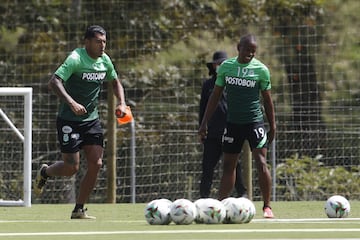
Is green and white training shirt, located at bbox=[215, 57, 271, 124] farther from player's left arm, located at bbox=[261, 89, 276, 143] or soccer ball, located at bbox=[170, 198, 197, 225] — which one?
soccer ball, located at bbox=[170, 198, 197, 225]

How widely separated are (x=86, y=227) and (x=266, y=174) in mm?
2916

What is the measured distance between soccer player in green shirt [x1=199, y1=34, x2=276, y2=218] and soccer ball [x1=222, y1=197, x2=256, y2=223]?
1686 millimetres

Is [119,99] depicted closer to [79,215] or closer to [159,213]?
[79,215]

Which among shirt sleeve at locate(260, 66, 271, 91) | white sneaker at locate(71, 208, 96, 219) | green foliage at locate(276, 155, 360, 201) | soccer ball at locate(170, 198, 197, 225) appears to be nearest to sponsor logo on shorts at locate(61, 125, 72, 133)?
white sneaker at locate(71, 208, 96, 219)

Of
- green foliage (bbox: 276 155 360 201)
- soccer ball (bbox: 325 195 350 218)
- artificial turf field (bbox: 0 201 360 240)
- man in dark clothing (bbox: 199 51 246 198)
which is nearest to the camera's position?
artificial turf field (bbox: 0 201 360 240)

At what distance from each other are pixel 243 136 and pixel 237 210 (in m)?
2.25

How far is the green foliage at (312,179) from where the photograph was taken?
2092 cm

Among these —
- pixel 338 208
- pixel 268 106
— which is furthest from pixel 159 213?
pixel 268 106

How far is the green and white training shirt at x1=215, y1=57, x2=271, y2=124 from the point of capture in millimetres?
12570

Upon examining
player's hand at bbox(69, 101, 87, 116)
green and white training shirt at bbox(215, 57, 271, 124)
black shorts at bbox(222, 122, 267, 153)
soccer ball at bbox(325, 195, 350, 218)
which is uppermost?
green and white training shirt at bbox(215, 57, 271, 124)

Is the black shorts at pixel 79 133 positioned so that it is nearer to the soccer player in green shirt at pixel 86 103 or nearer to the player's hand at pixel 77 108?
the soccer player in green shirt at pixel 86 103

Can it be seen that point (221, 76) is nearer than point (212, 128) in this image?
Yes

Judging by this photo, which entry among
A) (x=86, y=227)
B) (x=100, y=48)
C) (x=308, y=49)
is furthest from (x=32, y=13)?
(x=86, y=227)

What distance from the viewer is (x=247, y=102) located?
12680 millimetres
